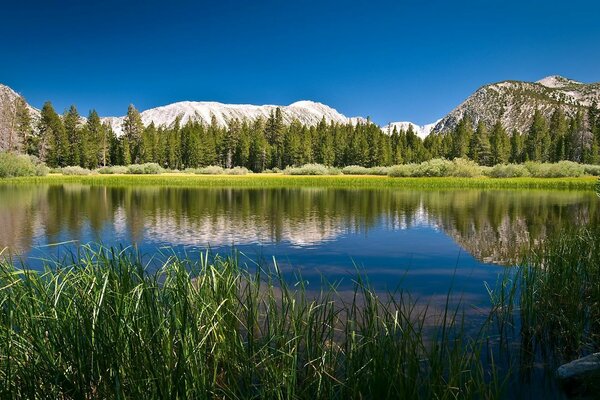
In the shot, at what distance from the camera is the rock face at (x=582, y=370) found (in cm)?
571

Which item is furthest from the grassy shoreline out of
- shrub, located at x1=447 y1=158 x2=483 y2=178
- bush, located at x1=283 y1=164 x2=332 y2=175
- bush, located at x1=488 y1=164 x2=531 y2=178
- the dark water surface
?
the dark water surface

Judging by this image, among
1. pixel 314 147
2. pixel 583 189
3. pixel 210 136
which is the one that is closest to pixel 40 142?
pixel 210 136

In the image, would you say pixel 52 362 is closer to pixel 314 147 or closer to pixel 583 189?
pixel 583 189

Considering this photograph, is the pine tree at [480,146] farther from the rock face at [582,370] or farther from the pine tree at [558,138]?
the rock face at [582,370]

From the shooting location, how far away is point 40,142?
91.5 m

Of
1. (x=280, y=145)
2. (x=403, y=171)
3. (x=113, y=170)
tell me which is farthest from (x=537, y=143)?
(x=113, y=170)

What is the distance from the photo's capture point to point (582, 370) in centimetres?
580

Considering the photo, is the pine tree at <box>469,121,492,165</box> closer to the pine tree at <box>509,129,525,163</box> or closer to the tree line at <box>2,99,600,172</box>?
the tree line at <box>2,99,600,172</box>

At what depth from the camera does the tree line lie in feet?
305

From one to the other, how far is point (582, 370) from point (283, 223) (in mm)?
20180

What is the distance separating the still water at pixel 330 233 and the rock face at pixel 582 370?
387 cm

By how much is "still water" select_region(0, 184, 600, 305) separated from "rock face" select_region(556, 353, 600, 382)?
3.87 m

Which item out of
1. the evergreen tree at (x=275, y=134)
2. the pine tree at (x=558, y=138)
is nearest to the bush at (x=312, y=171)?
the evergreen tree at (x=275, y=134)

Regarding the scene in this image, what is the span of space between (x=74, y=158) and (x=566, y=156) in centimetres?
11381
